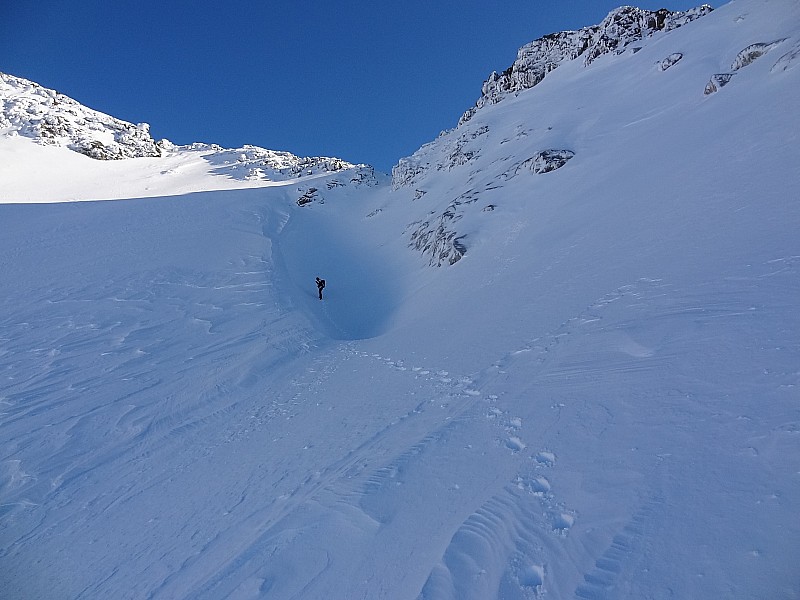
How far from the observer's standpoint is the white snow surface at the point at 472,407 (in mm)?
2891

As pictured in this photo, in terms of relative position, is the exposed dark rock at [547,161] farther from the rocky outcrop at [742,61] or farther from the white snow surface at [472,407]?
the rocky outcrop at [742,61]

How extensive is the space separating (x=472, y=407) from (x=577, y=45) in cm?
5444

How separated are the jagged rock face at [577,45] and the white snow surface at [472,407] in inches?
1024

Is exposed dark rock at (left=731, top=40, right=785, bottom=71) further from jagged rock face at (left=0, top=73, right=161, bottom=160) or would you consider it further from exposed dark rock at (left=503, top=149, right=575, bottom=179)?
jagged rock face at (left=0, top=73, right=161, bottom=160)

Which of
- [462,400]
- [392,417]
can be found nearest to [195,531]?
[392,417]

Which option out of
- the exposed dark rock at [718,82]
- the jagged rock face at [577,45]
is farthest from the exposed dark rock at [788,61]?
the jagged rock face at [577,45]

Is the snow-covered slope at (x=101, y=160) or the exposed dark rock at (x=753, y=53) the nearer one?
the exposed dark rock at (x=753, y=53)

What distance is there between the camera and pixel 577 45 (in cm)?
4534

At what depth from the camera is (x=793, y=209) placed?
6.34 meters

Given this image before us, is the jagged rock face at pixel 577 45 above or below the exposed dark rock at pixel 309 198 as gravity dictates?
above

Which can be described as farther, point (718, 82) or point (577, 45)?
point (577, 45)

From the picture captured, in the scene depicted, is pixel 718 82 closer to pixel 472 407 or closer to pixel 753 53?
pixel 753 53

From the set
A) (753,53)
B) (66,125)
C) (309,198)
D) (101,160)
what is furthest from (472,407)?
(66,125)

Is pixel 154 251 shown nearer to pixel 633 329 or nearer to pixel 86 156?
pixel 633 329
